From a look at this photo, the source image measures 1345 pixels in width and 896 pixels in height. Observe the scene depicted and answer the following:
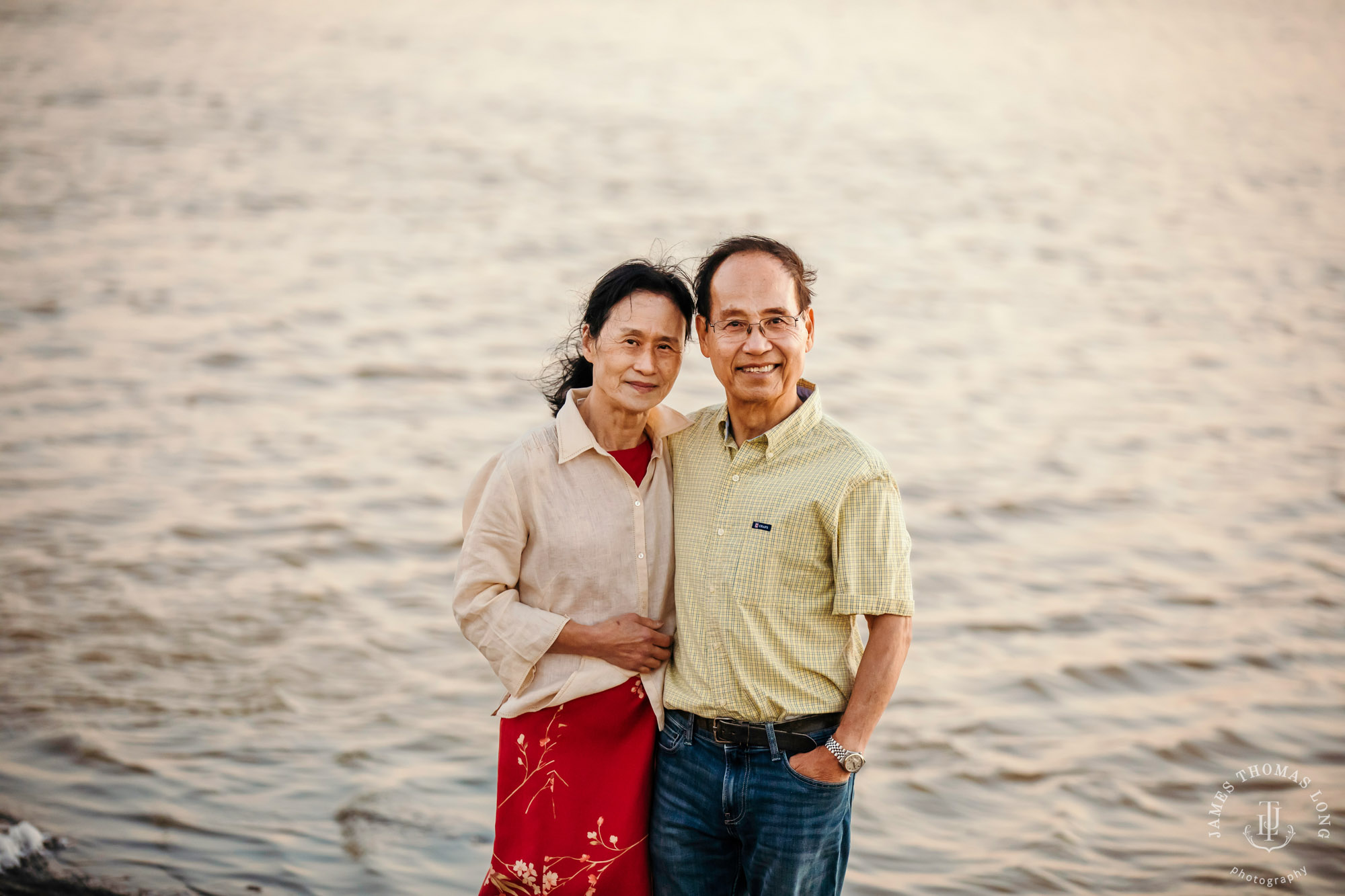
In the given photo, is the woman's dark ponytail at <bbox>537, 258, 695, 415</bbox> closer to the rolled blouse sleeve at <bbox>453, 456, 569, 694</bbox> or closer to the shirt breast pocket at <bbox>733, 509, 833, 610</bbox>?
the rolled blouse sleeve at <bbox>453, 456, 569, 694</bbox>

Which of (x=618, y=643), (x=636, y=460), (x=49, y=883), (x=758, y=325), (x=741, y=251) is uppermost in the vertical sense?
(x=741, y=251)

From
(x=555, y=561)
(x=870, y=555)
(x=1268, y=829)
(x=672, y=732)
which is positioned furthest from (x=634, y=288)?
(x=1268, y=829)

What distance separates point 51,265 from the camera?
34.1 feet

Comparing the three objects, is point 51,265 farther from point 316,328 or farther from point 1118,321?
point 1118,321

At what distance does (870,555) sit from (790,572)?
0.52ft

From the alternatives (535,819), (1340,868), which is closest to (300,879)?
(535,819)

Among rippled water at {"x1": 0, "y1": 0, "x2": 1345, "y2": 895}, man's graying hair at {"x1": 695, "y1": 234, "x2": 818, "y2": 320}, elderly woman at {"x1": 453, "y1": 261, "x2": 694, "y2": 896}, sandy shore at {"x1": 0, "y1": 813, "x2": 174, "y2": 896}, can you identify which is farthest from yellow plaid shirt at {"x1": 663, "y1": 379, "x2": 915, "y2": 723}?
sandy shore at {"x1": 0, "y1": 813, "x2": 174, "y2": 896}

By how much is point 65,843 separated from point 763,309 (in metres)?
2.95

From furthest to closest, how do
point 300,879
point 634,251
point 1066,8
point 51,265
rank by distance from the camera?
point 1066,8 < point 634,251 < point 51,265 < point 300,879

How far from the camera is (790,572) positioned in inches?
91.0

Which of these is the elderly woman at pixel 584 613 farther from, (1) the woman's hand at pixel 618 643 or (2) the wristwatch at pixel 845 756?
(2) the wristwatch at pixel 845 756

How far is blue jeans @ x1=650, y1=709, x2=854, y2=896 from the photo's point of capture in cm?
229

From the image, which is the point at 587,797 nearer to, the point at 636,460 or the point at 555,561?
the point at 555,561
